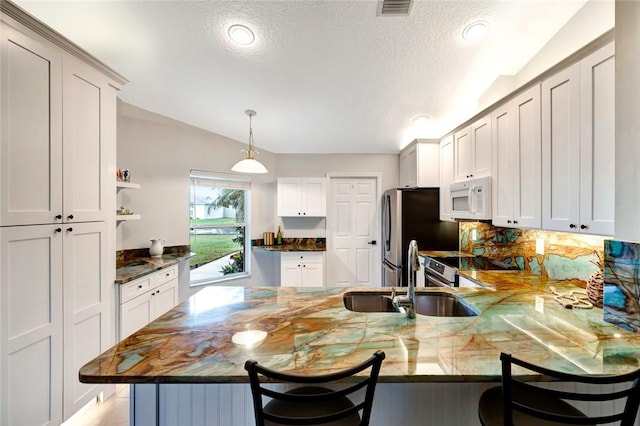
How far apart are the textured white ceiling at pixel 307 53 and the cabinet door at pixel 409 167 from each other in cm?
54

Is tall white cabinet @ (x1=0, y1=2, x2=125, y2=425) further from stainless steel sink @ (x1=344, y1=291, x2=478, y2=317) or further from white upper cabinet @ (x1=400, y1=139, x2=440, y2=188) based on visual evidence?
white upper cabinet @ (x1=400, y1=139, x2=440, y2=188)

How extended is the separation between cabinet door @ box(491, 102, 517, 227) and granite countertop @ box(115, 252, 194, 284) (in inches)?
126

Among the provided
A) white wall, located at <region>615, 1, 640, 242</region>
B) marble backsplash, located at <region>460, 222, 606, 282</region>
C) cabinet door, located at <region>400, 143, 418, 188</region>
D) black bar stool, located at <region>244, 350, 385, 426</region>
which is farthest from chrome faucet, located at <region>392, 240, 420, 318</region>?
cabinet door, located at <region>400, 143, 418, 188</region>

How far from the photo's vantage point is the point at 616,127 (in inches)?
47.7

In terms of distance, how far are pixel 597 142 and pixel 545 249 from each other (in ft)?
3.68

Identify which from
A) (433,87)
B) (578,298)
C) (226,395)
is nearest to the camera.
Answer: (226,395)

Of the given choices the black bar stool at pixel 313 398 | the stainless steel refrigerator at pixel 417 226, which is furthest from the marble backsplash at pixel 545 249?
the black bar stool at pixel 313 398

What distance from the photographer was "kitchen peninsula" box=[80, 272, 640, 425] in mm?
903

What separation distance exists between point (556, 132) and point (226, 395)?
7.72 feet

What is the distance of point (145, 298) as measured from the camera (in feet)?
8.19

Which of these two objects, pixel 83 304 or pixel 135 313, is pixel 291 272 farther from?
pixel 83 304

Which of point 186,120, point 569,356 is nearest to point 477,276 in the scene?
point 569,356

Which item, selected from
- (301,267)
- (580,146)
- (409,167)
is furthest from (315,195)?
(580,146)

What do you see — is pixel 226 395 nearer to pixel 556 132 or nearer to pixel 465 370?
pixel 465 370
